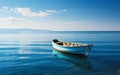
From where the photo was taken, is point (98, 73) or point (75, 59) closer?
point (98, 73)

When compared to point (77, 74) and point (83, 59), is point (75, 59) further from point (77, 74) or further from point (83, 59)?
point (77, 74)

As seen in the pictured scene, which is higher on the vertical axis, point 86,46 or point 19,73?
point 86,46

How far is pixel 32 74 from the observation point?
1912cm

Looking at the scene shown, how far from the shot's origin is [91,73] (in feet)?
64.2

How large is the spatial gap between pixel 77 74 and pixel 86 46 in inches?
372

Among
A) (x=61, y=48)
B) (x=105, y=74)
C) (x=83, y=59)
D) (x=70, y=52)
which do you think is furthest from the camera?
(x=61, y=48)

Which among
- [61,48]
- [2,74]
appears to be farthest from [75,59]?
[2,74]

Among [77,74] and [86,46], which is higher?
[86,46]

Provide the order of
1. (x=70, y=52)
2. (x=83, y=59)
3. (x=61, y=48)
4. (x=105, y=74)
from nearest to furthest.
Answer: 1. (x=105, y=74)
2. (x=83, y=59)
3. (x=70, y=52)
4. (x=61, y=48)

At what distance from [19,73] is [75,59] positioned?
11083mm

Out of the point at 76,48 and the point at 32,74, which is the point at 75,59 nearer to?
the point at 76,48

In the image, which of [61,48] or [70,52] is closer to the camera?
[70,52]

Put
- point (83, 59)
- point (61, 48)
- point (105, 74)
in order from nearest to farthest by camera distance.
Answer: point (105, 74) → point (83, 59) → point (61, 48)

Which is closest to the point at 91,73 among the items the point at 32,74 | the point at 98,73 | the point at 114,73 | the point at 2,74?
the point at 98,73
